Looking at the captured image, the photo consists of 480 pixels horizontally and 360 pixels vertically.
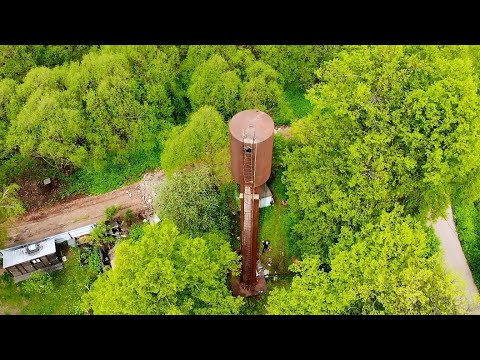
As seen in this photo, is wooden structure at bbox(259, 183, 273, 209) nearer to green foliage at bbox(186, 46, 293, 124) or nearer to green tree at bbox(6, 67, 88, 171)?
green foliage at bbox(186, 46, 293, 124)

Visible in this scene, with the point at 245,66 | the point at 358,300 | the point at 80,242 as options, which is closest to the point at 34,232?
the point at 80,242

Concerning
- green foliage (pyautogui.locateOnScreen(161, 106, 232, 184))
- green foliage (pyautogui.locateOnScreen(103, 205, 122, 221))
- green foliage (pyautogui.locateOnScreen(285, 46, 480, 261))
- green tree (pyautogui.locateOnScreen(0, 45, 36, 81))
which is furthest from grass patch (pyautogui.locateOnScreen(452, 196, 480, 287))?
green tree (pyautogui.locateOnScreen(0, 45, 36, 81))

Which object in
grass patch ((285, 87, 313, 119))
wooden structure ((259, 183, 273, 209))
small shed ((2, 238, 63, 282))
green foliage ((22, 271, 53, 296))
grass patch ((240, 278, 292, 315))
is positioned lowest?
grass patch ((240, 278, 292, 315))

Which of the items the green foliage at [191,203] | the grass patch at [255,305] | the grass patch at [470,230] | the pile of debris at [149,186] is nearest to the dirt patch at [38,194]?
the pile of debris at [149,186]

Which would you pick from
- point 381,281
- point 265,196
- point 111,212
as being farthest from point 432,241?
point 111,212

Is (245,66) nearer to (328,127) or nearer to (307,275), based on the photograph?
(328,127)

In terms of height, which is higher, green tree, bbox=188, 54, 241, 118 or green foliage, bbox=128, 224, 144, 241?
green tree, bbox=188, 54, 241, 118

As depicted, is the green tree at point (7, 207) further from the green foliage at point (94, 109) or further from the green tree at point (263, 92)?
the green tree at point (263, 92)
